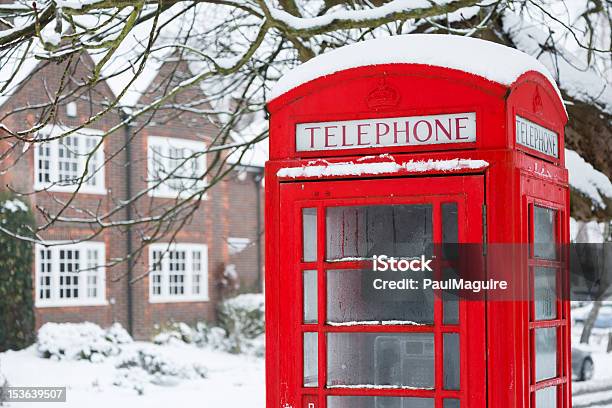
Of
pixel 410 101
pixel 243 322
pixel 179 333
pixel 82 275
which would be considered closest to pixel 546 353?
pixel 410 101

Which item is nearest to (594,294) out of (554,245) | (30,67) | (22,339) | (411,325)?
(554,245)

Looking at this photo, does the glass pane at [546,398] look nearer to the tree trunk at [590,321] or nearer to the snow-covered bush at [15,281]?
the snow-covered bush at [15,281]

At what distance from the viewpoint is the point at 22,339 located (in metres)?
21.0

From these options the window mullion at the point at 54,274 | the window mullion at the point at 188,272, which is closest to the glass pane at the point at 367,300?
the window mullion at the point at 54,274

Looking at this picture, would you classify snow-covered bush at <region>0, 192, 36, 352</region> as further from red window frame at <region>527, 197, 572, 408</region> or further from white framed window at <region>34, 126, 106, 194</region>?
red window frame at <region>527, 197, 572, 408</region>

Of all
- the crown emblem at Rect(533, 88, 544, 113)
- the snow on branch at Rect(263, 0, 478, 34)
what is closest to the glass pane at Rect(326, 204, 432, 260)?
the crown emblem at Rect(533, 88, 544, 113)

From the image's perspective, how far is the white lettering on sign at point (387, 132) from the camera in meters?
4.07

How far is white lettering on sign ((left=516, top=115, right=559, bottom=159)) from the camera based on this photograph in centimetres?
416

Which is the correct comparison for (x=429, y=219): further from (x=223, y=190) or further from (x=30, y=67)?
(x=223, y=190)

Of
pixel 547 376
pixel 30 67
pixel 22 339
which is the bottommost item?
pixel 22 339

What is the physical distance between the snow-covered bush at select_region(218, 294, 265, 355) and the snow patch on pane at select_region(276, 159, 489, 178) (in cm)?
2026

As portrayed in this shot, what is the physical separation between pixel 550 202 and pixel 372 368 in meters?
1.16

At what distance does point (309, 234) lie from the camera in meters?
4.28

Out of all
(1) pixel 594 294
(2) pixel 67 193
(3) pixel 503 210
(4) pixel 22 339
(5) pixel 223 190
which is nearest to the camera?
(3) pixel 503 210
